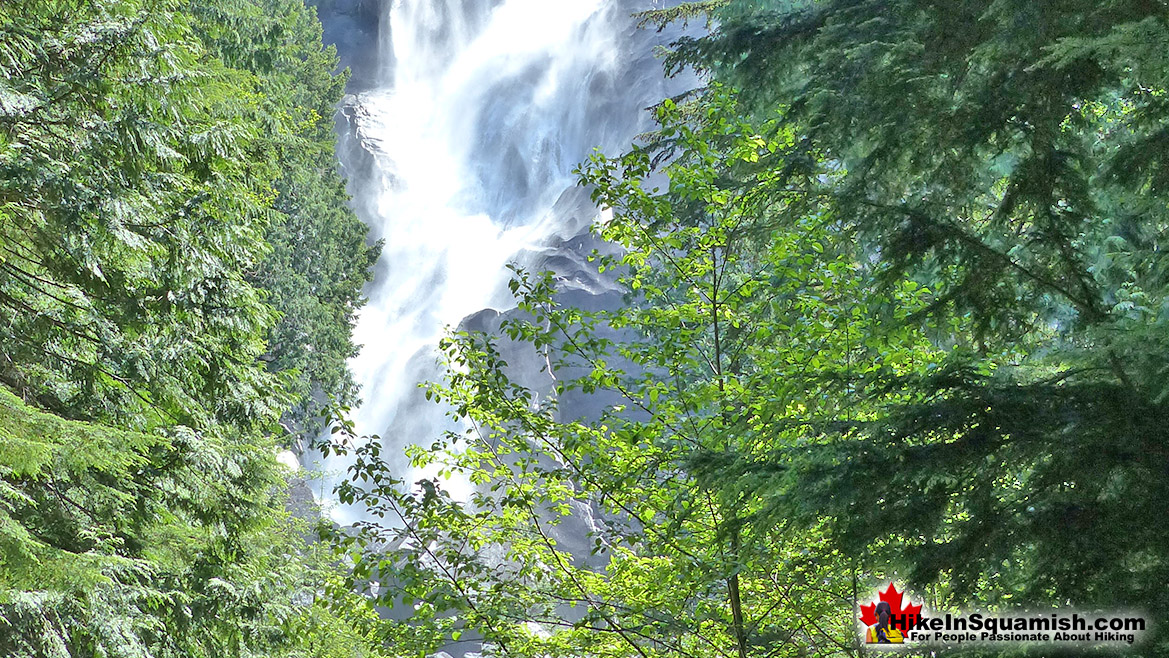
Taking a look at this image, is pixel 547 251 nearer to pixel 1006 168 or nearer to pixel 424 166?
pixel 424 166

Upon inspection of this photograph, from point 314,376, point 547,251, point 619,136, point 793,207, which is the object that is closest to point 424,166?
point 619,136

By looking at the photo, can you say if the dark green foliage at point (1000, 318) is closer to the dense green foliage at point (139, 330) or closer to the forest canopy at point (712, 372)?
the forest canopy at point (712, 372)

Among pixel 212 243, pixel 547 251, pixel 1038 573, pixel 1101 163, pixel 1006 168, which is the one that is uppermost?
pixel 547 251

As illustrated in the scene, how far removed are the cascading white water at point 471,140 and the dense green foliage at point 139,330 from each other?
3332 cm

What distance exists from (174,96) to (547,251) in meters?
34.4

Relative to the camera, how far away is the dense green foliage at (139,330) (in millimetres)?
4910

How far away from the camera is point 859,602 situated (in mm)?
3545

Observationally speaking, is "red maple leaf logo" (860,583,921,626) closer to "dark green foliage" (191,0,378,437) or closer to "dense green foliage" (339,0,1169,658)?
"dense green foliage" (339,0,1169,658)

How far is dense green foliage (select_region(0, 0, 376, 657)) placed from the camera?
4910 mm

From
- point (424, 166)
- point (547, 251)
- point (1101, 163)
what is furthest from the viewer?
point (424, 166)

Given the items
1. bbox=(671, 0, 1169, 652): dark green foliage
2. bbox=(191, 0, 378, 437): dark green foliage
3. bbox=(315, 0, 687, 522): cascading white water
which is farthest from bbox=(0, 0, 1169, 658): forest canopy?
bbox=(315, 0, 687, 522): cascading white water

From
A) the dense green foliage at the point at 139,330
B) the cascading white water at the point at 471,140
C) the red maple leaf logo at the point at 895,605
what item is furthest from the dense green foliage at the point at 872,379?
the cascading white water at the point at 471,140

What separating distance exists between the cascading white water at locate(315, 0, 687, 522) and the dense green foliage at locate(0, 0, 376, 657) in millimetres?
33320

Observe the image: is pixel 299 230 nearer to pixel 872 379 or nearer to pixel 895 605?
pixel 895 605
